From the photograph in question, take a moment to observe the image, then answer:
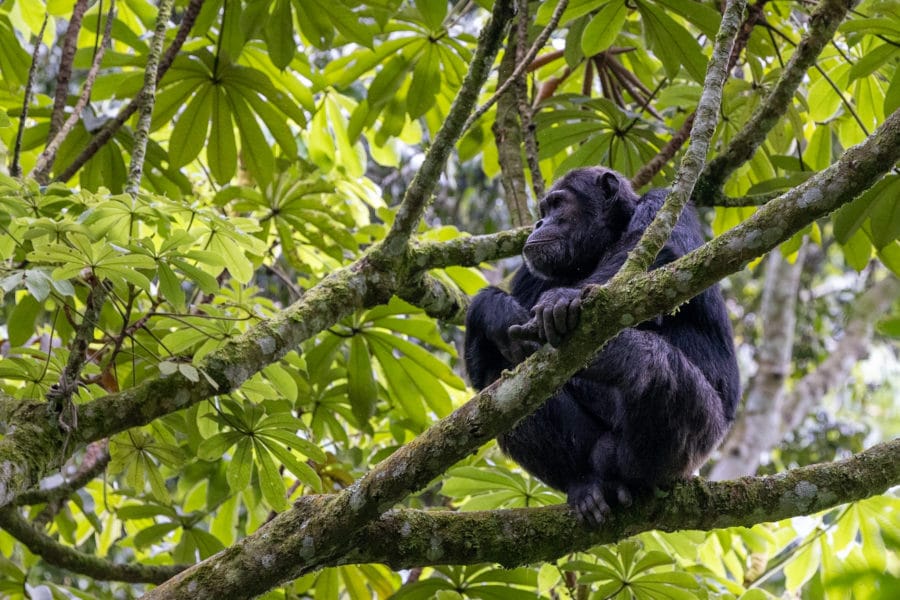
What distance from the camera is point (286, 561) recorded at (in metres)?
3.36

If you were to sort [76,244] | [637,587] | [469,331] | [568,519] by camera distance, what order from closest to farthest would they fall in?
[76,244] → [568,519] → [637,587] → [469,331]

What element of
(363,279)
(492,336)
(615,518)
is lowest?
(615,518)

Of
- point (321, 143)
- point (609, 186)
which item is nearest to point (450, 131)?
point (609, 186)

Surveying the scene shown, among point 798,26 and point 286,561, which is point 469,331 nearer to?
point 286,561

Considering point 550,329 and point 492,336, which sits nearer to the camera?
point 550,329

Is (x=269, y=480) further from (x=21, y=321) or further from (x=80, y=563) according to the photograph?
(x=21, y=321)

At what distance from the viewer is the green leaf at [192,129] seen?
5184 millimetres

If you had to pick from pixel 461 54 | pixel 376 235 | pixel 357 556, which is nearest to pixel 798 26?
pixel 461 54

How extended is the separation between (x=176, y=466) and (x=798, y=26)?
15.8ft

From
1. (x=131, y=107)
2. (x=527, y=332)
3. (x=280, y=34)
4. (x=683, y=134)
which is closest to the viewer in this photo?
(x=527, y=332)

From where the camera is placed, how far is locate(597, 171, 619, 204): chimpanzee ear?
199 inches

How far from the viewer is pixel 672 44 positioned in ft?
16.2

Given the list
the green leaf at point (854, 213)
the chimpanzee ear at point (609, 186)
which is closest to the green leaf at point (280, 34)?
the chimpanzee ear at point (609, 186)

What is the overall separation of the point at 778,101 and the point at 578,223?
1.19 metres
